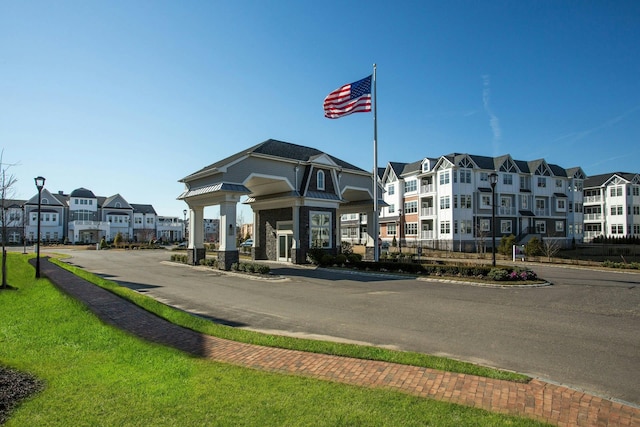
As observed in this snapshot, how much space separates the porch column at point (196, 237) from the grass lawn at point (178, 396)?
2162cm

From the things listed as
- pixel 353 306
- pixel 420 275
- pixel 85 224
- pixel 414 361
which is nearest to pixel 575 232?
pixel 420 275

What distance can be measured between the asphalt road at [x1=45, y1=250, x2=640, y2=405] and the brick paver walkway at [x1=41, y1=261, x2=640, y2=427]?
0.76 meters

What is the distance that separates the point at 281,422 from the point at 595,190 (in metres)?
78.9

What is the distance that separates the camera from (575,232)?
57.1 meters

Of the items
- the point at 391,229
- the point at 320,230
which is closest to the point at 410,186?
the point at 391,229

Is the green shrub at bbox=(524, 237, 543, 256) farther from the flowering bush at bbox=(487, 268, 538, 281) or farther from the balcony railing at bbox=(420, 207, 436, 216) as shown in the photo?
the flowering bush at bbox=(487, 268, 538, 281)

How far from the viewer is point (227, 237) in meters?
23.6

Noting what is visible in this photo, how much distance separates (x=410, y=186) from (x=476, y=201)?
936 cm

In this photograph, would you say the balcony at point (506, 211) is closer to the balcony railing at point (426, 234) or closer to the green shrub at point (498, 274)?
the balcony railing at point (426, 234)

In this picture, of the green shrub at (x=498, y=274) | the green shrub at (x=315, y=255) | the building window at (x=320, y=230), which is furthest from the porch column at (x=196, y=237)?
the green shrub at (x=498, y=274)

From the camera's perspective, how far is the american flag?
876 inches

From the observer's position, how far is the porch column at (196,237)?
2848cm

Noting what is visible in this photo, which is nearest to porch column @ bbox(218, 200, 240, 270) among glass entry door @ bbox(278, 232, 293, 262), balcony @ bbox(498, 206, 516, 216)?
glass entry door @ bbox(278, 232, 293, 262)

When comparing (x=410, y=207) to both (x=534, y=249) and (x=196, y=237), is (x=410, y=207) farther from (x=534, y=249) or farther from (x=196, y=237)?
(x=196, y=237)
